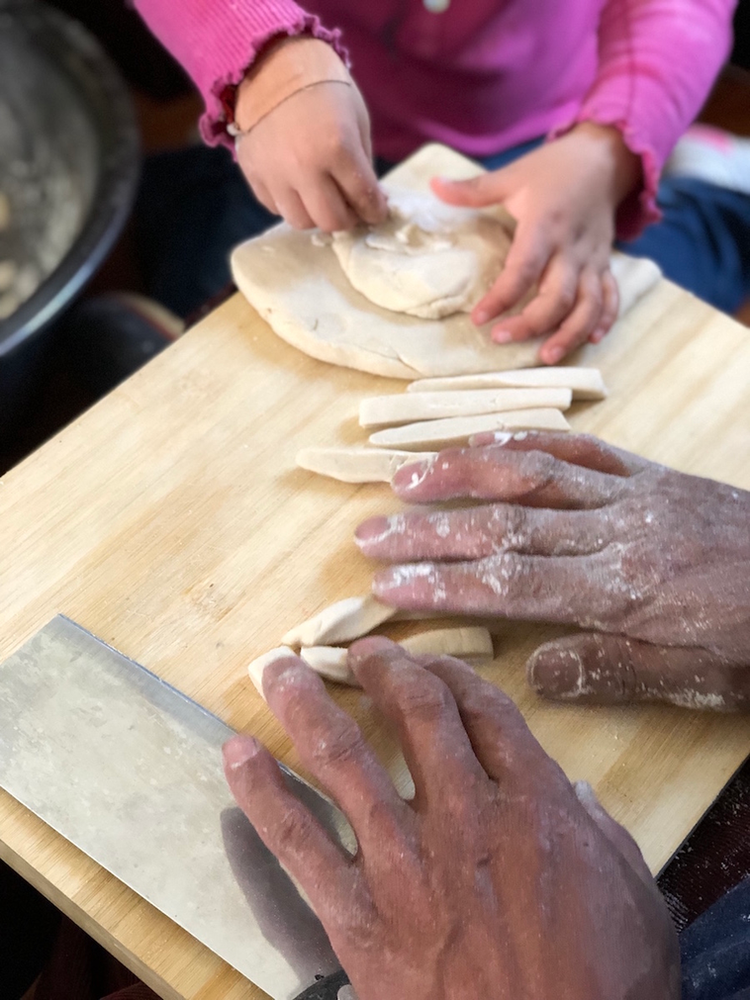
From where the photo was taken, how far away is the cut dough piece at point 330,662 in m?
0.83

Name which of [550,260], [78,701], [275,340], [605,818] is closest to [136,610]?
[78,701]

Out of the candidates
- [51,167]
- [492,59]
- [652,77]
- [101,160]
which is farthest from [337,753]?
[51,167]

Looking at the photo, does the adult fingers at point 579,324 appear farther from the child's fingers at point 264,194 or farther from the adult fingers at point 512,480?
the child's fingers at point 264,194

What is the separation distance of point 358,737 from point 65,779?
10.7 inches

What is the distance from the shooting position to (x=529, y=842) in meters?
0.68

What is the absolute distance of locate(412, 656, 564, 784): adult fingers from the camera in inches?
28.3

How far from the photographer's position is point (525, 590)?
0.84m

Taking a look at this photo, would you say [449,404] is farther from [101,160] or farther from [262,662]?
[101,160]

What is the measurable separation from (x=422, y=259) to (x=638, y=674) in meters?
0.58

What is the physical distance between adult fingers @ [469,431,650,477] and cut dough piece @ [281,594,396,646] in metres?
0.22

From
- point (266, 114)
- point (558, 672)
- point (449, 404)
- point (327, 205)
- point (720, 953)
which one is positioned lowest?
point (720, 953)

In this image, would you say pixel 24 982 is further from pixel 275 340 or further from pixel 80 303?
pixel 80 303

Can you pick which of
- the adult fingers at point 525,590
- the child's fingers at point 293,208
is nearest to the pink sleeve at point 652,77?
the child's fingers at point 293,208

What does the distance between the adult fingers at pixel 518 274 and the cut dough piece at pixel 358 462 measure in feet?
0.78
